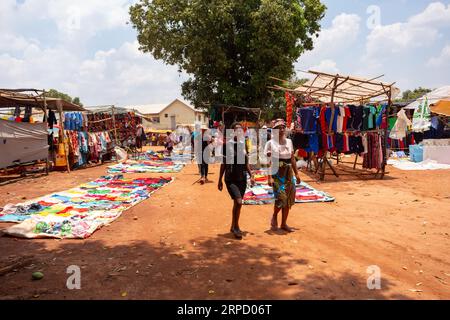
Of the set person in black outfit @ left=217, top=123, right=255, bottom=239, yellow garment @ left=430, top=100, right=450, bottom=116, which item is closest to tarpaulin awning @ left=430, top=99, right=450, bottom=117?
yellow garment @ left=430, top=100, right=450, bottom=116

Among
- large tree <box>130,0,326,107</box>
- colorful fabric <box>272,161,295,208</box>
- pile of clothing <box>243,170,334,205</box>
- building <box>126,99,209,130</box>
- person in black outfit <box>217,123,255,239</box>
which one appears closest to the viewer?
person in black outfit <box>217,123,255,239</box>

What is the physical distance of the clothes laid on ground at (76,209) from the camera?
19.0 ft

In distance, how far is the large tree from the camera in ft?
68.4

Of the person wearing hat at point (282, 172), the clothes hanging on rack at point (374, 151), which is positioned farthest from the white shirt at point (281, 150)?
the clothes hanging on rack at point (374, 151)

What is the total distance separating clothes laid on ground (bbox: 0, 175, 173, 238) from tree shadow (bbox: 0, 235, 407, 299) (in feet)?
1.22

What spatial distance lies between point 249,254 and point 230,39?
65.7 ft

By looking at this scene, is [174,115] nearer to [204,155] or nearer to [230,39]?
[230,39]

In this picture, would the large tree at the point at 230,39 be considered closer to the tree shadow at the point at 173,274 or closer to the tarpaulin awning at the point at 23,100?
the tarpaulin awning at the point at 23,100

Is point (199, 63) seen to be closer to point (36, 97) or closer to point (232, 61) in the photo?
point (232, 61)

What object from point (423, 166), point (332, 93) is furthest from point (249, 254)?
point (423, 166)

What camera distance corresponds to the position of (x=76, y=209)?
24.8 ft

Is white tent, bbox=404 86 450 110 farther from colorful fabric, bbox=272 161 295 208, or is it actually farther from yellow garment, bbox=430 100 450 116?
colorful fabric, bbox=272 161 295 208
